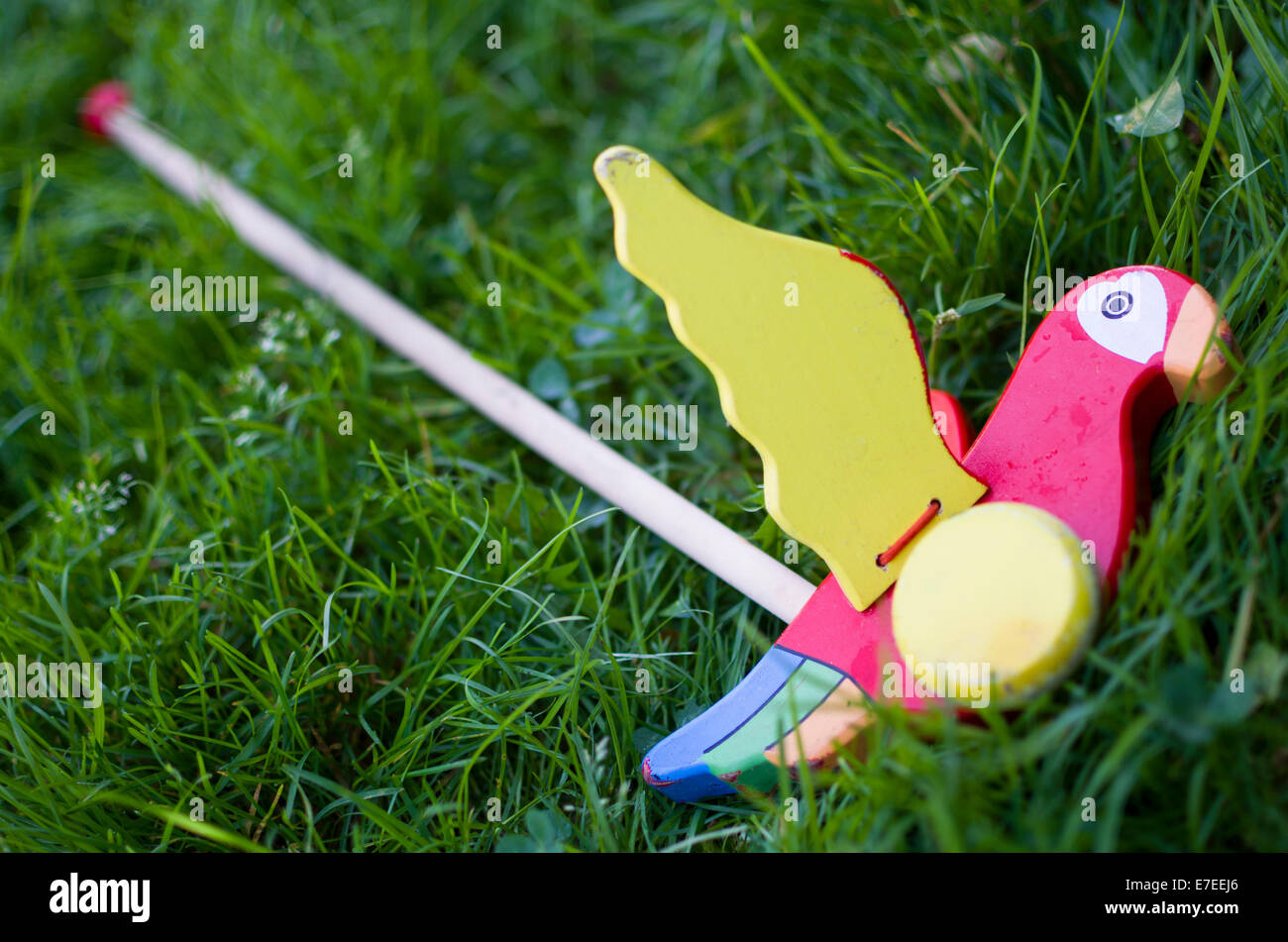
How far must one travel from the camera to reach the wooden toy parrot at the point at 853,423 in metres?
1.28

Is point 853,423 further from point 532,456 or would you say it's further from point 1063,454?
point 532,456

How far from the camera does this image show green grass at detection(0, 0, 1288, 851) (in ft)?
3.94

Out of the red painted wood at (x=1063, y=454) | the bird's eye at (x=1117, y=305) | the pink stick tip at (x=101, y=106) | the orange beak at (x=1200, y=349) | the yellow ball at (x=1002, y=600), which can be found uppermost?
the pink stick tip at (x=101, y=106)

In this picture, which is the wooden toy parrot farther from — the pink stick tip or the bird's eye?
the pink stick tip

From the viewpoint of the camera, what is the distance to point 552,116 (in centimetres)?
251

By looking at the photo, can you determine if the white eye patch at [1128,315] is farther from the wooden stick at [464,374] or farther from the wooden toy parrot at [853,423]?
the wooden stick at [464,374]

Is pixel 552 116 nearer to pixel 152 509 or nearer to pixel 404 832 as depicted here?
pixel 152 509

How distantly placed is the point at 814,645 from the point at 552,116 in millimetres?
1743

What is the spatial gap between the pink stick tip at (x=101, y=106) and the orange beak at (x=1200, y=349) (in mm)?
2689

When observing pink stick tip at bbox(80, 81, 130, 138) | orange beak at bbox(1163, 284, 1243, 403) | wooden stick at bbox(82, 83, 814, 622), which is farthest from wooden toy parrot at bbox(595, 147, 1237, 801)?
pink stick tip at bbox(80, 81, 130, 138)

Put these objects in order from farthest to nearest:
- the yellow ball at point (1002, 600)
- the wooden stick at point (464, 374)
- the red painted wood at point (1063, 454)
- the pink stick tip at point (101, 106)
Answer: the pink stick tip at point (101, 106), the wooden stick at point (464, 374), the red painted wood at point (1063, 454), the yellow ball at point (1002, 600)

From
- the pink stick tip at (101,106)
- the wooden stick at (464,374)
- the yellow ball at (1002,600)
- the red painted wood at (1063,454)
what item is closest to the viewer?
the yellow ball at (1002,600)

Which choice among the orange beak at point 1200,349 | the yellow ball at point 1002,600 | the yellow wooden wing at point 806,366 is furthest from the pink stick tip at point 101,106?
the orange beak at point 1200,349

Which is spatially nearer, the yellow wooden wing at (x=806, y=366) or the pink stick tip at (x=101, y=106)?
the yellow wooden wing at (x=806, y=366)
